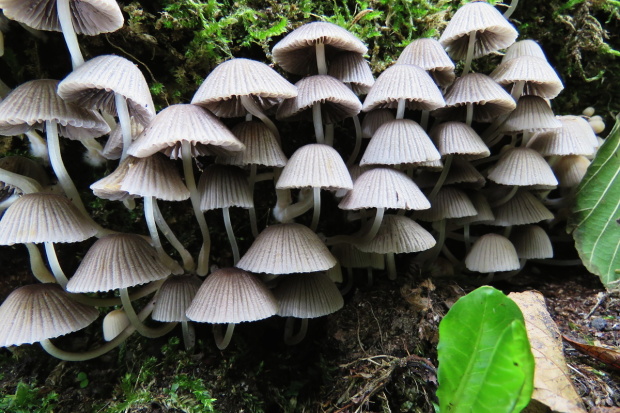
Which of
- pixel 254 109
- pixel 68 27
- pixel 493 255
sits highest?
pixel 68 27

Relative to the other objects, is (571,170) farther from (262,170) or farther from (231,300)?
(231,300)

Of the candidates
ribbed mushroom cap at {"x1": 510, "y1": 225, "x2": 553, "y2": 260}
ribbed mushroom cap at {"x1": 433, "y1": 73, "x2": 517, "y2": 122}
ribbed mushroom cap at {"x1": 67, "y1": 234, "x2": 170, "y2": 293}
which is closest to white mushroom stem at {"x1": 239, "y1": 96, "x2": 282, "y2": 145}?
ribbed mushroom cap at {"x1": 67, "y1": 234, "x2": 170, "y2": 293}

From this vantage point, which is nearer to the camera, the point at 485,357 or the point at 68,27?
the point at 485,357

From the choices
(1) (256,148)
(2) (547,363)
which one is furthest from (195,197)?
(2) (547,363)

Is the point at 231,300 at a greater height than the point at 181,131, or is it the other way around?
the point at 181,131

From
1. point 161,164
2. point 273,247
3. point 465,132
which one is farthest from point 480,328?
point 161,164

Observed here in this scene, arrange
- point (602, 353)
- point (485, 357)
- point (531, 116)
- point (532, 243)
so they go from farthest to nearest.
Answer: point (532, 243) < point (531, 116) < point (602, 353) < point (485, 357)
